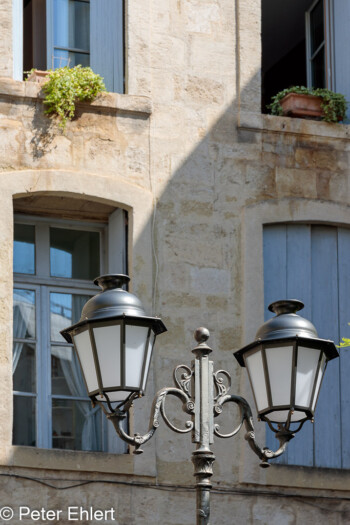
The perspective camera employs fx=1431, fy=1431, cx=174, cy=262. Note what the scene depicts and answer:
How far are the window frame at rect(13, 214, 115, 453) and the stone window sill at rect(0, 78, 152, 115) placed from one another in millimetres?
1061

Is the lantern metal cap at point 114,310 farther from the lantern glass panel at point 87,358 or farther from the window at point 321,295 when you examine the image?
the window at point 321,295

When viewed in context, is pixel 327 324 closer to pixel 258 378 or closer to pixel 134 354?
pixel 258 378

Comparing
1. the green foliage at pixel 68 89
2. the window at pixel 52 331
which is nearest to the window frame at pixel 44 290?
the window at pixel 52 331

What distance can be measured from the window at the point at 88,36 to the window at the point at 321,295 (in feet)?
6.77

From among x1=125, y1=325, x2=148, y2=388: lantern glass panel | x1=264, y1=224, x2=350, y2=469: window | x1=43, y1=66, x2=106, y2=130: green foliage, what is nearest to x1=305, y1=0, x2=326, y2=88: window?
x1=264, y1=224, x2=350, y2=469: window

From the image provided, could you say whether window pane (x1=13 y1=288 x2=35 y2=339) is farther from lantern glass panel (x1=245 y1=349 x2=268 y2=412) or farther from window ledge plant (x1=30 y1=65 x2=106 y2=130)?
lantern glass panel (x1=245 y1=349 x2=268 y2=412)

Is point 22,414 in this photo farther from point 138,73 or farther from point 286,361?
point 286,361

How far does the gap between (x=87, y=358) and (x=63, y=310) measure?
470 centimetres

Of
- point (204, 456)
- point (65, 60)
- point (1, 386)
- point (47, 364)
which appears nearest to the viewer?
point (204, 456)

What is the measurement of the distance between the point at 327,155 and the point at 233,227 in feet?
4.25

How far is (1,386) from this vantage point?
11.5 m

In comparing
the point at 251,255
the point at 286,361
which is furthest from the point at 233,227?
the point at 286,361

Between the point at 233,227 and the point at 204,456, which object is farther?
the point at 233,227

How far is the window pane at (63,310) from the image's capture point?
12.5 m
